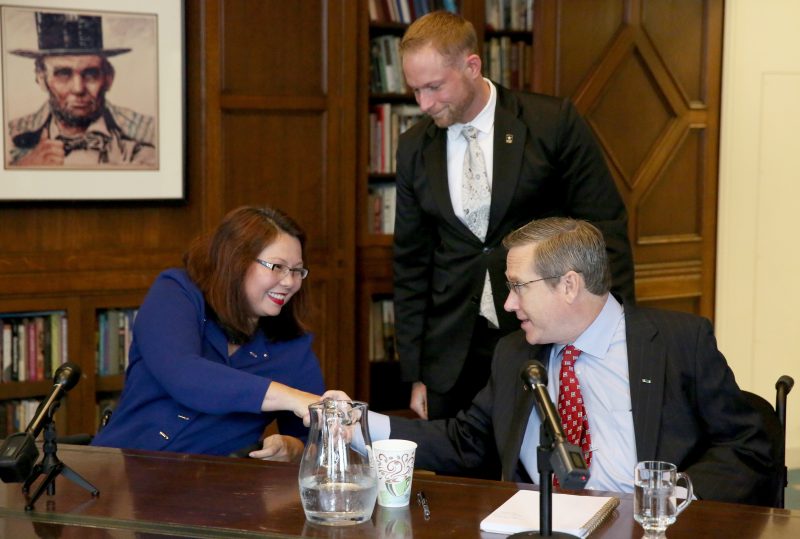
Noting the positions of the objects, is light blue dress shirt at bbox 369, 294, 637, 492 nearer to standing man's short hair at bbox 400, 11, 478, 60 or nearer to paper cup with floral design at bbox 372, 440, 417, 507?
paper cup with floral design at bbox 372, 440, 417, 507

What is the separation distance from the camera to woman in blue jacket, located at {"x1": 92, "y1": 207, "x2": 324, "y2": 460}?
2.66 metres

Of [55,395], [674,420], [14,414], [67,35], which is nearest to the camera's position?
[55,395]

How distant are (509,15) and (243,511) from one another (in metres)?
3.34

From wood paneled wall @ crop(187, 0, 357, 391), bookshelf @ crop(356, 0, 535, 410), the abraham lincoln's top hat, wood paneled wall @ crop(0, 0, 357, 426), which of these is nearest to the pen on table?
wood paneled wall @ crop(0, 0, 357, 426)

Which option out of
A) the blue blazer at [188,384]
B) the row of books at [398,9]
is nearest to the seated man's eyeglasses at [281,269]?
the blue blazer at [188,384]

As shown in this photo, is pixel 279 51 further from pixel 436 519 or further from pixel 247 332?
pixel 436 519

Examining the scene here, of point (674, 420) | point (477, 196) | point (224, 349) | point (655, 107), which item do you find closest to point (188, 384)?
point (224, 349)

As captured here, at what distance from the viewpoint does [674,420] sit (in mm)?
2459

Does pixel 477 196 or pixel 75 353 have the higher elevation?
pixel 477 196

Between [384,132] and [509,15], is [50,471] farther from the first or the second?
[509,15]

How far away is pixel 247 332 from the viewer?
2.89m

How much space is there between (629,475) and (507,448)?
0.27 meters

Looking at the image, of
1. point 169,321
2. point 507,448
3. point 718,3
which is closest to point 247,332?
point 169,321

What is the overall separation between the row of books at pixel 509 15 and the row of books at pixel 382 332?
127 cm
